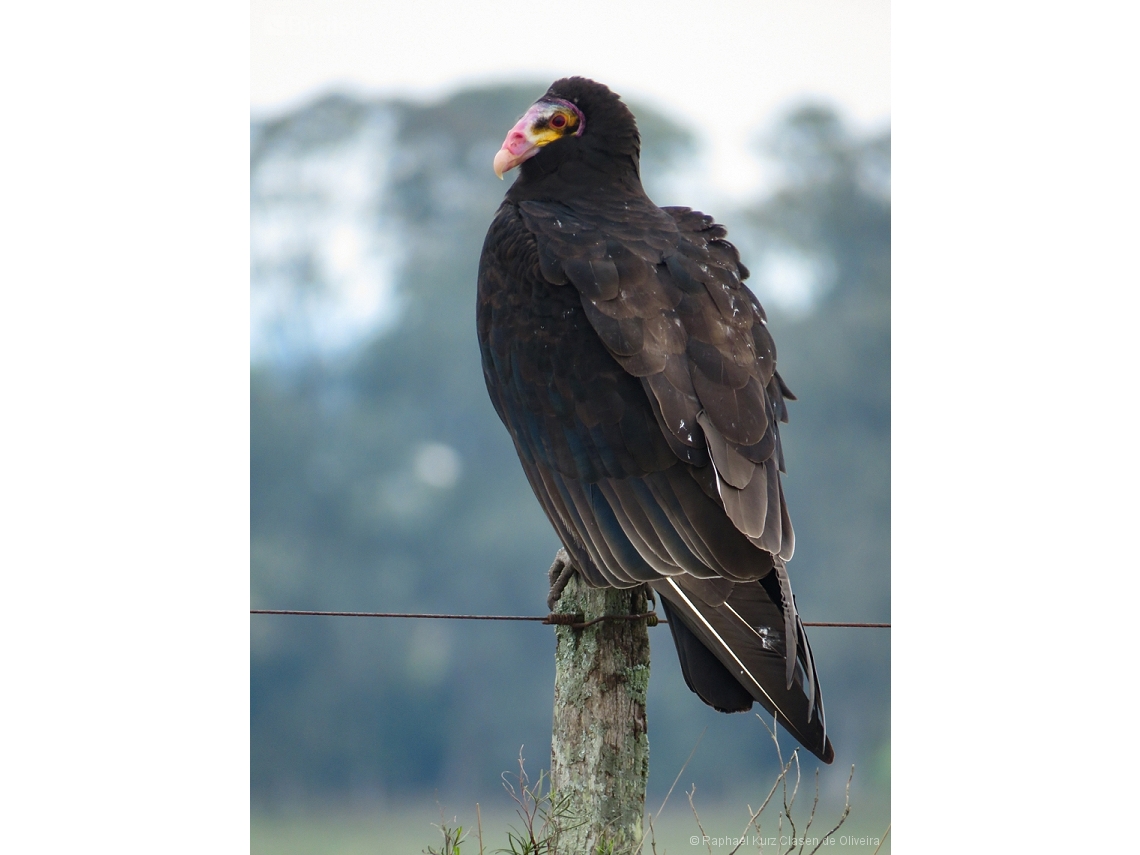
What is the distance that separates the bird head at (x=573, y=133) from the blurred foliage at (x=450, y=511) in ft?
13.9

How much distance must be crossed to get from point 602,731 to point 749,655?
12.7 inches

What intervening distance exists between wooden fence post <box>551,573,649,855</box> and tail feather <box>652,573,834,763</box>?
11 centimetres

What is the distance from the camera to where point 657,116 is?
6582mm

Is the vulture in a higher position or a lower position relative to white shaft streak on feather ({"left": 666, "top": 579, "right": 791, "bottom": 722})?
higher

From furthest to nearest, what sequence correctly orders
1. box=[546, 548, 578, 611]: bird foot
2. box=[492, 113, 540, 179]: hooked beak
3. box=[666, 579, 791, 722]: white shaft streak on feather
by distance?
box=[492, 113, 540, 179]: hooked beak
box=[546, 548, 578, 611]: bird foot
box=[666, 579, 791, 722]: white shaft streak on feather

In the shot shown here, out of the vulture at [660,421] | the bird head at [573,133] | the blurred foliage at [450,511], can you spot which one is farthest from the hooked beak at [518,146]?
the blurred foliage at [450,511]

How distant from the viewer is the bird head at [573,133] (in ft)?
9.27

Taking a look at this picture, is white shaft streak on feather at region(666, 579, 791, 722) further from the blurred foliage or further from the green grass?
the blurred foliage

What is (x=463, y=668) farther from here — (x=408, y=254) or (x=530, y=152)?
(x=530, y=152)

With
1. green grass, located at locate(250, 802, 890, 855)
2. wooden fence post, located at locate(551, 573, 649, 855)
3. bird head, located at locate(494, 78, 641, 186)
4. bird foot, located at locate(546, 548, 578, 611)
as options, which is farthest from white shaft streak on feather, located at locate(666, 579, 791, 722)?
green grass, located at locate(250, 802, 890, 855)

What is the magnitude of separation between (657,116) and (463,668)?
8333 millimetres

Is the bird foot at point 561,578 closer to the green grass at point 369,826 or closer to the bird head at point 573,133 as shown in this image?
the bird head at point 573,133

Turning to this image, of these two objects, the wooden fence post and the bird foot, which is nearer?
the wooden fence post

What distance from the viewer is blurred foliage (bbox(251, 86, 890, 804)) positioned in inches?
313
